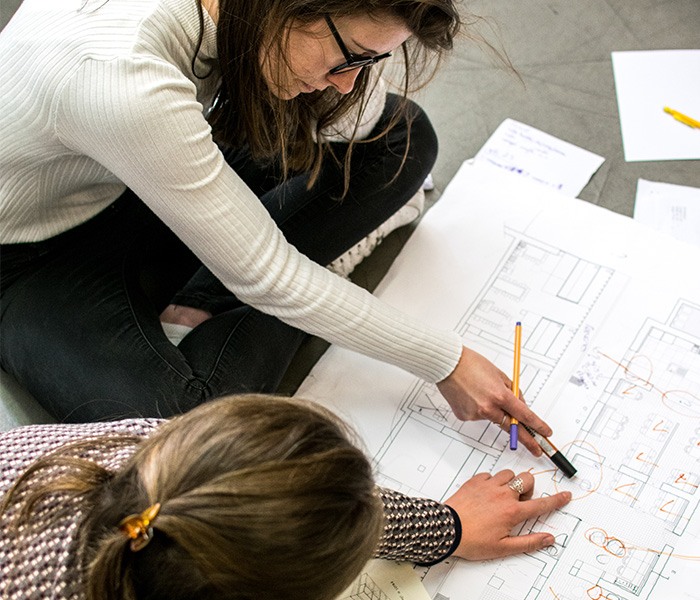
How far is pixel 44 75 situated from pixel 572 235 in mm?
752

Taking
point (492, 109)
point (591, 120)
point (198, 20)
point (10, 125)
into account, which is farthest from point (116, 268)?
point (591, 120)

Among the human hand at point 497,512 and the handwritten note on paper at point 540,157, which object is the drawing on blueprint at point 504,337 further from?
the handwritten note on paper at point 540,157

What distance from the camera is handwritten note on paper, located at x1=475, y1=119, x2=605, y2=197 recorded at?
4.58 feet

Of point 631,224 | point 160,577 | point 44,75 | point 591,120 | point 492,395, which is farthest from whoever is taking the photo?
point 591,120

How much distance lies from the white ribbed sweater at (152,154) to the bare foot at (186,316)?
191 millimetres

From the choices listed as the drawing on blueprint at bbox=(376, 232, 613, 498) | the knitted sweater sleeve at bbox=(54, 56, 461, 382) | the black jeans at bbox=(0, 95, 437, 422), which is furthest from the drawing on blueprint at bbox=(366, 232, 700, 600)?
the black jeans at bbox=(0, 95, 437, 422)

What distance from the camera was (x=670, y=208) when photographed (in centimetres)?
135

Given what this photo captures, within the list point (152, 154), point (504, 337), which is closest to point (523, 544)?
point (504, 337)

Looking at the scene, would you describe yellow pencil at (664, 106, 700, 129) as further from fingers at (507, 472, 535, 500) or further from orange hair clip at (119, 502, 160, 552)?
orange hair clip at (119, 502, 160, 552)

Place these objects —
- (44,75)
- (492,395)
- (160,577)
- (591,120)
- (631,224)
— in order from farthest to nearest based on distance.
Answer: (591,120)
(631,224)
(492,395)
(44,75)
(160,577)

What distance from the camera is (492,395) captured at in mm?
1092

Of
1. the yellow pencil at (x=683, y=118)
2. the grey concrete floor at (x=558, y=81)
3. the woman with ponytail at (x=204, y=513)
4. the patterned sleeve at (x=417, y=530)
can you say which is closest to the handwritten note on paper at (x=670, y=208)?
the grey concrete floor at (x=558, y=81)

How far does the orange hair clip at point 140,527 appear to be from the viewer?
640mm

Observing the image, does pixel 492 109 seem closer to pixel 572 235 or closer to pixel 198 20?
pixel 572 235
